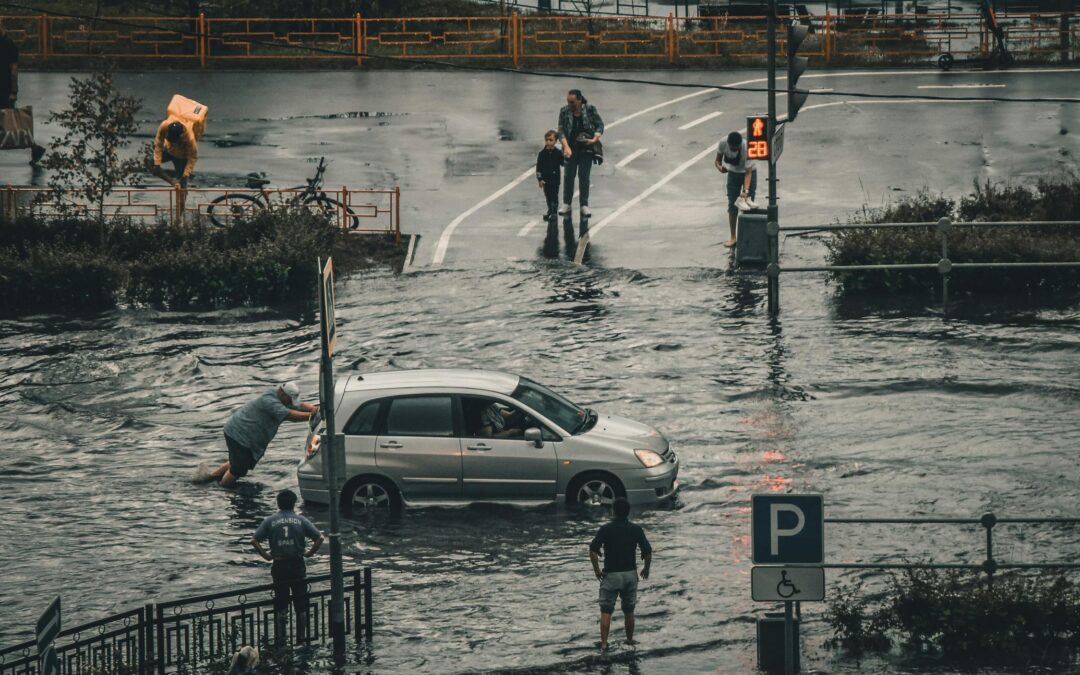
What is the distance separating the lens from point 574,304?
2634cm

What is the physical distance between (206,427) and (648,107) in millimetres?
18300

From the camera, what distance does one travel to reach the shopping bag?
3061 centimetres

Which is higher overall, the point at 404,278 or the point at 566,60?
the point at 566,60

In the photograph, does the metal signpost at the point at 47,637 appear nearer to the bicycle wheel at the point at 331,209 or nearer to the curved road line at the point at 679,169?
the curved road line at the point at 679,169

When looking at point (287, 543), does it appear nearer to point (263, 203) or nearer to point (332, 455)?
point (332, 455)

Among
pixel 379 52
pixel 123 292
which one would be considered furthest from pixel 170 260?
pixel 379 52

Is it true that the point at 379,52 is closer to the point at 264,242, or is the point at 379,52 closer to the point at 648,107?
the point at 648,107

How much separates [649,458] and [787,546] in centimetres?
481

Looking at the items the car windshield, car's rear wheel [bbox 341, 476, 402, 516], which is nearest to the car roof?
the car windshield

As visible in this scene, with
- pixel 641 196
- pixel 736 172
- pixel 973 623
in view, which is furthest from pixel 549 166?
pixel 973 623

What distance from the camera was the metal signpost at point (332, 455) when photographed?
13.7 metres

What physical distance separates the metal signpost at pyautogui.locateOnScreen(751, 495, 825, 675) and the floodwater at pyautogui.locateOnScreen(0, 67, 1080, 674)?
4.06 ft

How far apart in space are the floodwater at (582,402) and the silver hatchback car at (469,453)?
325 millimetres

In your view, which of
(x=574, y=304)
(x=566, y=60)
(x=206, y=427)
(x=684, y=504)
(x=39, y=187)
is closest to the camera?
(x=684, y=504)
